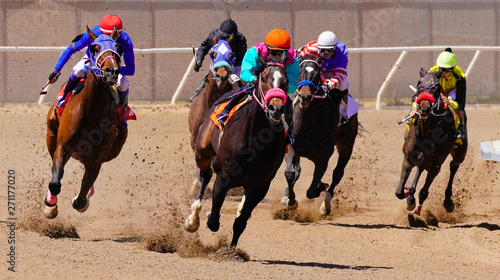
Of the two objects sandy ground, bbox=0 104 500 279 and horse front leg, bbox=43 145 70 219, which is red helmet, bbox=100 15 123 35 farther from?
sandy ground, bbox=0 104 500 279

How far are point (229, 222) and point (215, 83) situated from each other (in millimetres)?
1590

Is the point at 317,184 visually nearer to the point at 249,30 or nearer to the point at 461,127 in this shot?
the point at 461,127

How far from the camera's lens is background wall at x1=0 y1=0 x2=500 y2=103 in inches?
663

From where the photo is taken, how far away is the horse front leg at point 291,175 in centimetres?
944

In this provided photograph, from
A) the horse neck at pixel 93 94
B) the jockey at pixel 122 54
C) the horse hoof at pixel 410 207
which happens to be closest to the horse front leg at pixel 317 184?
the horse hoof at pixel 410 207

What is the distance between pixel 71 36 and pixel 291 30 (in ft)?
15.1

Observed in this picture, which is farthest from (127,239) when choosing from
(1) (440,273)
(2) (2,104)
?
(2) (2,104)

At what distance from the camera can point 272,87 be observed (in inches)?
265

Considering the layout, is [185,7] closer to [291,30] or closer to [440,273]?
[291,30]

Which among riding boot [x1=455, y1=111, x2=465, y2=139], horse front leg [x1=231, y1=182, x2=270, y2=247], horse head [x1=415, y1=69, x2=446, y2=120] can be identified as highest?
horse head [x1=415, y1=69, x2=446, y2=120]

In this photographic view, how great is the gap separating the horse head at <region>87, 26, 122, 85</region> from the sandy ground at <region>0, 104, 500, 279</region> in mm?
1523

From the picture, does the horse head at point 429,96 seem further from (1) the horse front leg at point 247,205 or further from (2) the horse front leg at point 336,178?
(1) the horse front leg at point 247,205

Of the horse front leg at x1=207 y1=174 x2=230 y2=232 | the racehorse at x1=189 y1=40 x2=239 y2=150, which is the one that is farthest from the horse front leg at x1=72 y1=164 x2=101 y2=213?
the horse front leg at x1=207 y1=174 x2=230 y2=232

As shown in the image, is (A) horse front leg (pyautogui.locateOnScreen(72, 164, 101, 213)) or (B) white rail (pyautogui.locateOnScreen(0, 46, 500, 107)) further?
(B) white rail (pyautogui.locateOnScreen(0, 46, 500, 107))
